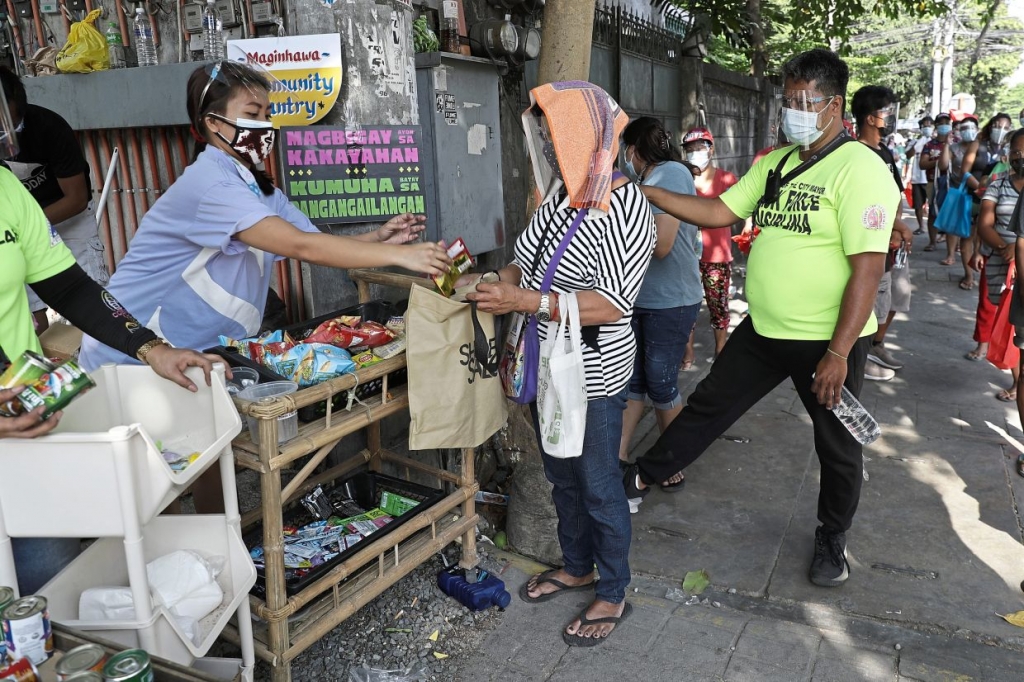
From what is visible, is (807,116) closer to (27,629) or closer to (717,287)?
(27,629)

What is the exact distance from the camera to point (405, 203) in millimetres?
3717

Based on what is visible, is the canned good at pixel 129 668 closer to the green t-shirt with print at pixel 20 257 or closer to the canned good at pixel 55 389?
the canned good at pixel 55 389

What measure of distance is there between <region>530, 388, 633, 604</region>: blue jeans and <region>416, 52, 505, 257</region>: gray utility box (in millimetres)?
1571

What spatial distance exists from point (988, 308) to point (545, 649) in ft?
13.7

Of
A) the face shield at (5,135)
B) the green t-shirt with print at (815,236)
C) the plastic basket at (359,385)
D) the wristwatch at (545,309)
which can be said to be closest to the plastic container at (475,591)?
the plastic basket at (359,385)

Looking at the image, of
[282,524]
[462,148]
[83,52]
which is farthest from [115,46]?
[282,524]

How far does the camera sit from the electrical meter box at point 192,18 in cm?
369

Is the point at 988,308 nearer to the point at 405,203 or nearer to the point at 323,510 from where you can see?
the point at 405,203

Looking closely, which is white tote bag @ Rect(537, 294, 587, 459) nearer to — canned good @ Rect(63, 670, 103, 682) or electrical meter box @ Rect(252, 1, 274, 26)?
canned good @ Rect(63, 670, 103, 682)

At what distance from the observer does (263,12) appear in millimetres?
3490

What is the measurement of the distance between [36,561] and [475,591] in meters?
1.63

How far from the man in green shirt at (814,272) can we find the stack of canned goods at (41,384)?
2.31 metres

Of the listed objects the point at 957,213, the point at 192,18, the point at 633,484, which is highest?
the point at 192,18

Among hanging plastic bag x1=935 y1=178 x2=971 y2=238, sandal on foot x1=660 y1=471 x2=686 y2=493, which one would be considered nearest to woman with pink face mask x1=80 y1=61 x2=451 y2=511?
sandal on foot x1=660 y1=471 x2=686 y2=493
